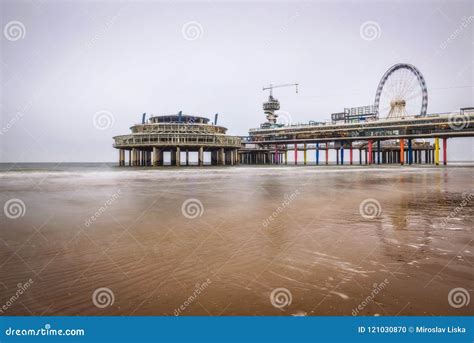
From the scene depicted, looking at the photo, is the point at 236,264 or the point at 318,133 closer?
the point at 236,264

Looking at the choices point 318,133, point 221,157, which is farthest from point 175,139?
point 318,133

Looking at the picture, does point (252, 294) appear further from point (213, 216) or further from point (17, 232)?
point (17, 232)

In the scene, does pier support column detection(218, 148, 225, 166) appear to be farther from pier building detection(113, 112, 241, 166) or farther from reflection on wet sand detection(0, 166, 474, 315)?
reflection on wet sand detection(0, 166, 474, 315)

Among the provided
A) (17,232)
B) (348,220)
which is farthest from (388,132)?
(17,232)

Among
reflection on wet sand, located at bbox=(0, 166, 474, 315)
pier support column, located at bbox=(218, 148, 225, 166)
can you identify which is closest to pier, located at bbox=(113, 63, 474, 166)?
pier support column, located at bbox=(218, 148, 225, 166)

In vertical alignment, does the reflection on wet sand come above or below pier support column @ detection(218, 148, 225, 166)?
below

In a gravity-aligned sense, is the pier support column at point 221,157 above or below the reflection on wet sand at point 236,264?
above

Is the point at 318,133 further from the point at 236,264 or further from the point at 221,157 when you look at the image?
the point at 236,264

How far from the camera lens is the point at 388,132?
305 feet

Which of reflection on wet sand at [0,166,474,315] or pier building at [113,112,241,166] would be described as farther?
pier building at [113,112,241,166]

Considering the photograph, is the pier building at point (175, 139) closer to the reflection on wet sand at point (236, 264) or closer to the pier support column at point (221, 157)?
the pier support column at point (221, 157)

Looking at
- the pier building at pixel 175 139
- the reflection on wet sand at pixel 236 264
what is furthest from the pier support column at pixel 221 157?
the reflection on wet sand at pixel 236 264

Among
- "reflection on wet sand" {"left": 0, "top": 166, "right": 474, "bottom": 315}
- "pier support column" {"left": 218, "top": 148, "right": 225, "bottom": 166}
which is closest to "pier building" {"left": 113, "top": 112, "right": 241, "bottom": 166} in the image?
"pier support column" {"left": 218, "top": 148, "right": 225, "bottom": 166}

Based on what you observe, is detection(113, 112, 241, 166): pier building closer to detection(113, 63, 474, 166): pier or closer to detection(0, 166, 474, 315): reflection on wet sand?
detection(113, 63, 474, 166): pier
